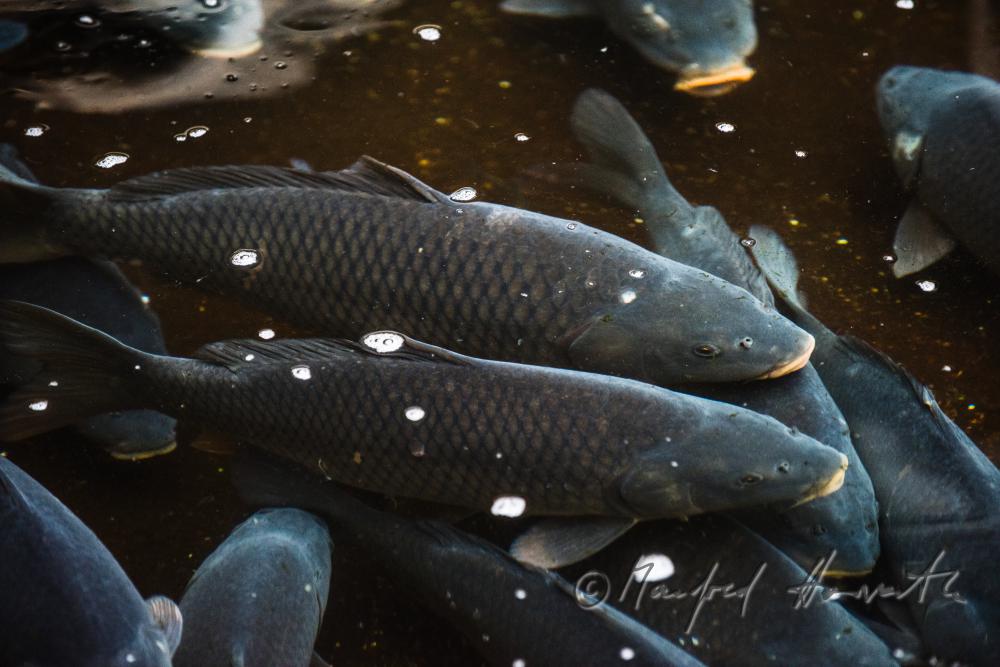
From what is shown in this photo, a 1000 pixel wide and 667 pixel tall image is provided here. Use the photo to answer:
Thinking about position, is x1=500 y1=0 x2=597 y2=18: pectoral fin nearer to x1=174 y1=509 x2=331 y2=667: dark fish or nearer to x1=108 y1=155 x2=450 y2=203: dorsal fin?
x1=108 y1=155 x2=450 y2=203: dorsal fin

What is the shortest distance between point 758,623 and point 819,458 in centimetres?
31

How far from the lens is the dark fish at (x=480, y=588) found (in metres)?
1.51

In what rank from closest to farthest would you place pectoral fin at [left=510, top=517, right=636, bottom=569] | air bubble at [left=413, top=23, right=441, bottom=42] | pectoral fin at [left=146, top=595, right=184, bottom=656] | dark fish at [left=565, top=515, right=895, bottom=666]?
pectoral fin at [left=146, top=595, right=184, bottom=656]
dark fish at [left=565, top=515, right=895, bottom=666]
pectoral fin at [left=510, top=517, right=636, bottom=569]
air bubble at [left=413, top=23, right=441, bottom=42]

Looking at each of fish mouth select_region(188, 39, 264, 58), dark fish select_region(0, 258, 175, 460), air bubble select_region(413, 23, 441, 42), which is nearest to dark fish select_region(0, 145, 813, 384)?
dark fish select_region(0, 258, 175, 460)

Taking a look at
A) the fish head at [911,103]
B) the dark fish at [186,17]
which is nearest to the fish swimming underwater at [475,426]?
the fish head at [911,103]

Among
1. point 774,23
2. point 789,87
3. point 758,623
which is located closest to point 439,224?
point 758,623

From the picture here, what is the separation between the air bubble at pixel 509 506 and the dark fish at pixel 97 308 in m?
0.78

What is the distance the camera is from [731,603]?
158 cm

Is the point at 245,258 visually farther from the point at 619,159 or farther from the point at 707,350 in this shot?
the point at 619,159

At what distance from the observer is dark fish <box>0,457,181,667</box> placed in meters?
1.34

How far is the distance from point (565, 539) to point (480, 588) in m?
0.19

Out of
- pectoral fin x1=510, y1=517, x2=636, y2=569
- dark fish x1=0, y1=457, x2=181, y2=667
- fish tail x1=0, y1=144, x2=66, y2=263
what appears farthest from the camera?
fish tail x1=0, y1=144, x2=66, y2=263

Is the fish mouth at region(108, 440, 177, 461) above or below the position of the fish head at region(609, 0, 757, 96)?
below

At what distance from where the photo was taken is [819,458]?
1.61 meters
